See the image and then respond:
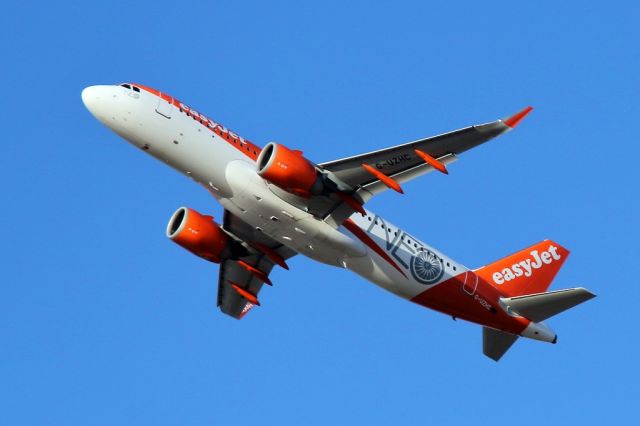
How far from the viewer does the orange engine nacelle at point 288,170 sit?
44.2 meters

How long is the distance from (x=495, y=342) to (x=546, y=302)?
4.04 metres

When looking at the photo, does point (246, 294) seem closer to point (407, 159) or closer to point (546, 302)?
point (407, 159)

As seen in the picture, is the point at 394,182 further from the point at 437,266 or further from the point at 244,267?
the point at 244,267

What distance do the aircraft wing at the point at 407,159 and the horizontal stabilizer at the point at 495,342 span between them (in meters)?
11.8

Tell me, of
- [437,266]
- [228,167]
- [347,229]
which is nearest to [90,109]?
[228,167]

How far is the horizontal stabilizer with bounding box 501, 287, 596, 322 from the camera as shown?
49281 millimetres

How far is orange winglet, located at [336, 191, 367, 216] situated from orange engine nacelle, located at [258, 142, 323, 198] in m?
1.21

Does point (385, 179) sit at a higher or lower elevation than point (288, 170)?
higher

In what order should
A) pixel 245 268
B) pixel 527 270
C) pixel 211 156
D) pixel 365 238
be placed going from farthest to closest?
1. pixel 527 270
2. pixel 245 268
3. pixel 365 238
4. pixel 211 156

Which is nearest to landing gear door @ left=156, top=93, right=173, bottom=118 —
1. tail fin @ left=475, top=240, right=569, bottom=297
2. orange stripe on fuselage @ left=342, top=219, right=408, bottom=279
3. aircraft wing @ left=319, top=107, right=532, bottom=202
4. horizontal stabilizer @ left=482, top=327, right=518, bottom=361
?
aircraft wing @ left=319, top=107, right=532, bottom=202

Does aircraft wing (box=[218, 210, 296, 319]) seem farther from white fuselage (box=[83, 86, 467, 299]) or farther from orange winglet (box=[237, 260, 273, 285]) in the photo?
white fuselage (box=[83, 86, 467, 299])

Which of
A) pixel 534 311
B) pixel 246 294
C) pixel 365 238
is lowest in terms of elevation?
pixel 246 294

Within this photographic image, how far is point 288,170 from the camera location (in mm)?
44219

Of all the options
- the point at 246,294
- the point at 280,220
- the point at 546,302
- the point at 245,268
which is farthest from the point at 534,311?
the point at 245,268
